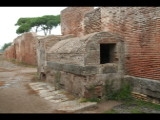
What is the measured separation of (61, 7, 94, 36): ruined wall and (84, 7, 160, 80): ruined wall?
17.3ft

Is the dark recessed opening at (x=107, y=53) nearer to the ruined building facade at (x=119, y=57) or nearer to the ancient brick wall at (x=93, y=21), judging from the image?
the ruined building facade at (x=119, y=57)

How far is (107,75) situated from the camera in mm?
7949

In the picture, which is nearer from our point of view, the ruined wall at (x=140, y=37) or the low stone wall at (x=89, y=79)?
the ruined wall at (x=140, y=37)

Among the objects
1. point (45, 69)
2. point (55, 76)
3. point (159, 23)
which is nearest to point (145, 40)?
point (159, 23)

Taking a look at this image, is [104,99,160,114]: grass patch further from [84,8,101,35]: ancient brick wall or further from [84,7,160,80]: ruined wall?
[84,8,101,35]: ancient brick wall

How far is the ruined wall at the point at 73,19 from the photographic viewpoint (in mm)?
14704

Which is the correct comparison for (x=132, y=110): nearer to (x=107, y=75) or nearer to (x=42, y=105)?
(x=107, y=75)

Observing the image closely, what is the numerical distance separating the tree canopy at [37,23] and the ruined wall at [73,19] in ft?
85.4

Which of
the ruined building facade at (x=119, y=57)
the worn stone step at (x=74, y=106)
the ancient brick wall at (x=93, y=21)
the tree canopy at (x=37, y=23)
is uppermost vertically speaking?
the tree canopy at (x=37, y=23)

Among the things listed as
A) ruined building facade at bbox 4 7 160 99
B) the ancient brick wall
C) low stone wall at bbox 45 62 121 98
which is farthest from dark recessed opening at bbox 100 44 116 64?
the ancient brick wall

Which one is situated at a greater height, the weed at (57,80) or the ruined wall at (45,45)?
the ruined wall at (45,45)

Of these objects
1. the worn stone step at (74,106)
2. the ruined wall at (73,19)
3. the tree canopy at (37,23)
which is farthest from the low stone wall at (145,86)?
the tree canopy at (37,23)

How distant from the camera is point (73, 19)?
15.7m

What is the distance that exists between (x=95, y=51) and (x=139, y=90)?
206 centimetres
